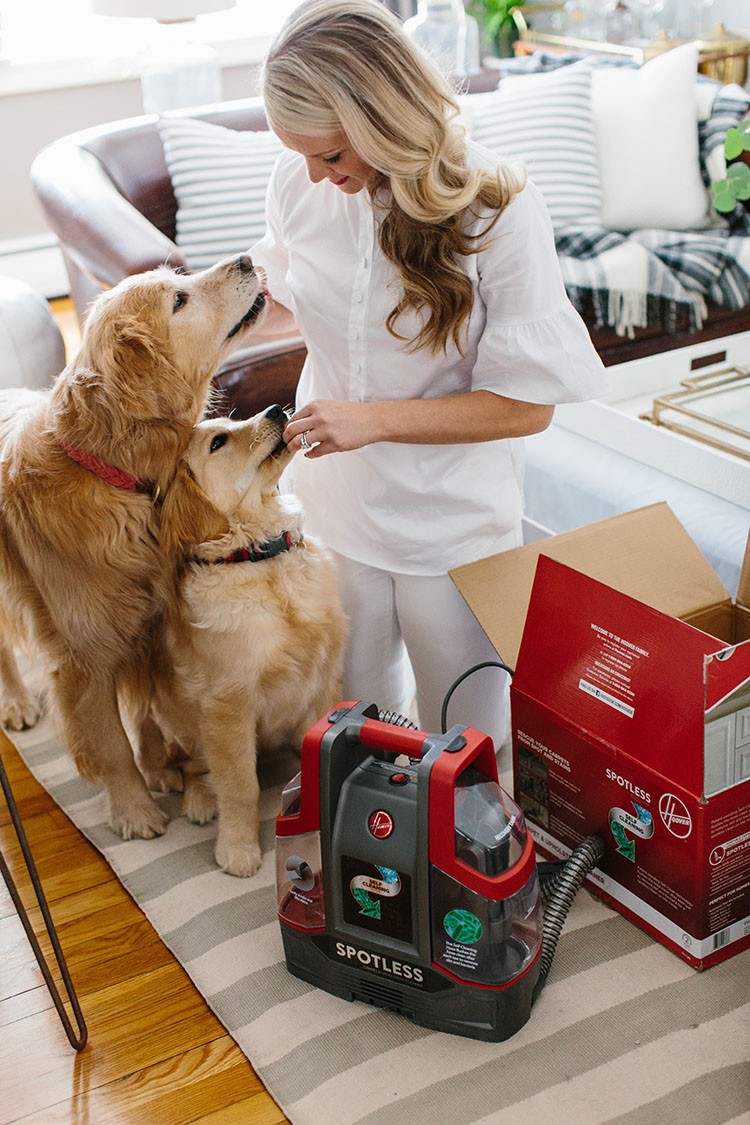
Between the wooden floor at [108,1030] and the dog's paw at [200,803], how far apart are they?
0.16 m

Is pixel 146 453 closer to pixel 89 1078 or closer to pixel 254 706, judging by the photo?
pixel 254 706

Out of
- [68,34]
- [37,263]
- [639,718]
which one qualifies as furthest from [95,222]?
[68,34]

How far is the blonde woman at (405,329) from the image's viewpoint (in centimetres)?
136

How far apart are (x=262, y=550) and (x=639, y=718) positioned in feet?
1.88

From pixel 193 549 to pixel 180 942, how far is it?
1.84 feet

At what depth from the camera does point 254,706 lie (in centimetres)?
162

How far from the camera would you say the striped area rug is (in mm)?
1274

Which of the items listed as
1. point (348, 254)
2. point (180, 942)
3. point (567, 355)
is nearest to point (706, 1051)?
point (180, 942)

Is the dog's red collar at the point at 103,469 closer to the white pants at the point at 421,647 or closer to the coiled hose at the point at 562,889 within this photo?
the white pants at the point at 421,647

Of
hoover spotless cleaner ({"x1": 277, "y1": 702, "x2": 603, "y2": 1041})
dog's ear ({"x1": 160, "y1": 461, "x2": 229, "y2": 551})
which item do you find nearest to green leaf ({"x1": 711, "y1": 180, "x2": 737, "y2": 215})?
dog's ear ({"x1": 160, "y1": 461, "x2": 229, "y2": 551})

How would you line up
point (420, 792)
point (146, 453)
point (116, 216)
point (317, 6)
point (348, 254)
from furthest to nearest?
point (116, 216) → point (348, 254) → point (146, 453) → point (317, 6) → point (420, 792)

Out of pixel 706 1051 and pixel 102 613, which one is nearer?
pixel 706 1051

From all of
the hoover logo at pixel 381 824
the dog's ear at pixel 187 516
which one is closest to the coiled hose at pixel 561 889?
the hoover logo at pixel 381 824

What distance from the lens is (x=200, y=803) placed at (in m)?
1.80
